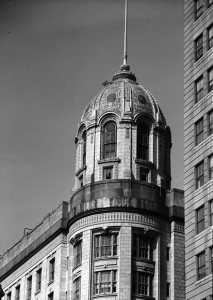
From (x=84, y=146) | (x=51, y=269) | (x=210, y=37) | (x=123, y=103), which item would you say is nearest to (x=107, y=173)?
(x=84, y=146)

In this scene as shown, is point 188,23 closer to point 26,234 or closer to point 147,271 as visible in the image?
point 147,271

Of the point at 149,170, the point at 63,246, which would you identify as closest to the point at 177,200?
the point at 149,170

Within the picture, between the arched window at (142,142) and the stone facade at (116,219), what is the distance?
0.33ft

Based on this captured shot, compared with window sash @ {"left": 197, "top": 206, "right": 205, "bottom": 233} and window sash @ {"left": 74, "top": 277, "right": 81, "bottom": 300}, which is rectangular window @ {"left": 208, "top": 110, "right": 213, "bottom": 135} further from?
window sash @ {"left": 74, "top": 277, "right": 81, "bottom": 300}

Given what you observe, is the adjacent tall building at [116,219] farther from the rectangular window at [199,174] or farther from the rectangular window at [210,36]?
the rectangular window at [210,36]

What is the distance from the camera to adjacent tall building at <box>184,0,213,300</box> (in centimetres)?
7150

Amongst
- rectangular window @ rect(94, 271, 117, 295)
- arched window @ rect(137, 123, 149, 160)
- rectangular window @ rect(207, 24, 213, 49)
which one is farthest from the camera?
arched window @ rect(137, 123, 149, 160)

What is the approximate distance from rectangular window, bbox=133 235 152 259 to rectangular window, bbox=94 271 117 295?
121 inches

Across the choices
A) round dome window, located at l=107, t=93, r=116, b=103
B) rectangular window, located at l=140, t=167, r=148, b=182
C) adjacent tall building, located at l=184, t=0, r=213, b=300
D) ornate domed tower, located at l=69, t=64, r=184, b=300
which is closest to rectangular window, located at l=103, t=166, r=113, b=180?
ornate domed tower, located at l=69, t=64, r=184, b=300

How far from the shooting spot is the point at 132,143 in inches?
4021

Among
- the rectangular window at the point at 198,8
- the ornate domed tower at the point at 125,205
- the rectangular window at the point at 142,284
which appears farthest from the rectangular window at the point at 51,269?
the rectangular window at the point at 198,8

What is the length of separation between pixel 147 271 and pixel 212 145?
25949 millimetres

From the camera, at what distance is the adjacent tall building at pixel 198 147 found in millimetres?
71500

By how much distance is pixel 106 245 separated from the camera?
96.9 meters
